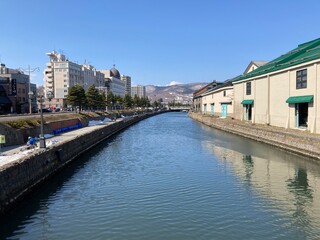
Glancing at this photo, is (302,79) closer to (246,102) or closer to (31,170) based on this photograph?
(246,102)

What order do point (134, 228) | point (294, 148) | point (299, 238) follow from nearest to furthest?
point (299, 238)
point (134, 228)
point (294, 148)

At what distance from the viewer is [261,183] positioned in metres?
22.0

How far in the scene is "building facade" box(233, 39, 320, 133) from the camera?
117ft

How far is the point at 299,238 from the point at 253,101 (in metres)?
45.4

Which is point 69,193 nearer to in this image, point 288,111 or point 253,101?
point 288,111

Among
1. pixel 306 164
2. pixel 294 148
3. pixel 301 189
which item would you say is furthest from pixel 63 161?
pixel 294 148

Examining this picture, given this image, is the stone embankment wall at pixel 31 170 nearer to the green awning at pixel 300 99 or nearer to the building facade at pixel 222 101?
the green awning at pixel 300 99

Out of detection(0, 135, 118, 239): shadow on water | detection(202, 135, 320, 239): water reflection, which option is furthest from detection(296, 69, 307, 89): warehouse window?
detection(0, 135, 118, 239): shadow on water

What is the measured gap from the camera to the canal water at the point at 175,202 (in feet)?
45.9

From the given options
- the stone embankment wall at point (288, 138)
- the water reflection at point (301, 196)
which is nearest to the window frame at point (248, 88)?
the stone embankment wall at point (288, 138)

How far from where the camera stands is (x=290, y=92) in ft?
136

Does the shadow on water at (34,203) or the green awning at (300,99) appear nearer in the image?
the shadow on water at (34,203)

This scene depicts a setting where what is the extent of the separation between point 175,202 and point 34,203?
317 inches

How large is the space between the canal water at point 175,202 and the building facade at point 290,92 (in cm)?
974
